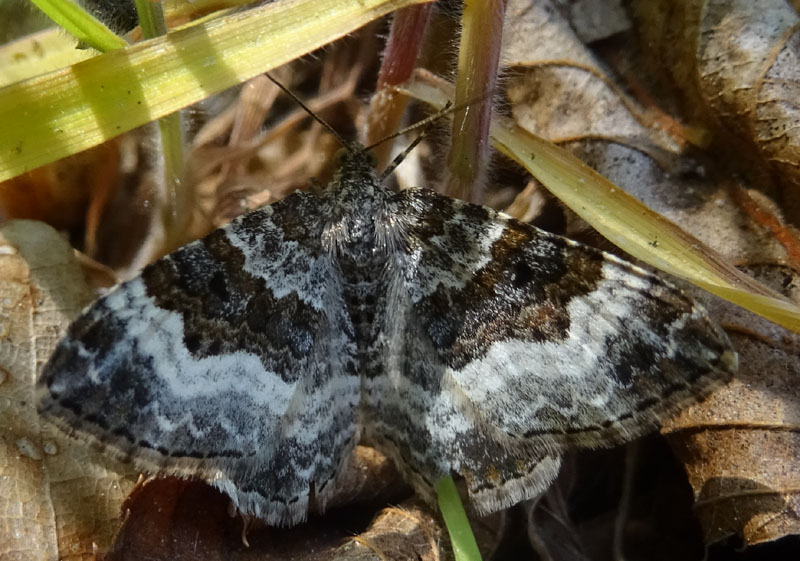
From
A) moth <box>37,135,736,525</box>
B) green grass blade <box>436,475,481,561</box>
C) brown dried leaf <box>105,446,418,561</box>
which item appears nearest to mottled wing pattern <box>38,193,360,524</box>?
moth <box>37,135,736,525</box>

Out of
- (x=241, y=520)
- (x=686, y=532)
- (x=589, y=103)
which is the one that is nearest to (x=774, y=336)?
(x=686, y=532)

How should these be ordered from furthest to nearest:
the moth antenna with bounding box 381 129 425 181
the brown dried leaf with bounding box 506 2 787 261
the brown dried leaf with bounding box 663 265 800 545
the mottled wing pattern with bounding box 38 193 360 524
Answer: the brown dried leaf with bounding box 506 2 787 261 → the moth antenna with bounding box 381 129 425 181 → the brown dried leaf with bounding box 663 265 800 545 → the mottled wing pattern with bounding box 38 193 360 524

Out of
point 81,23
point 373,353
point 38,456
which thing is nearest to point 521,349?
point 373,353

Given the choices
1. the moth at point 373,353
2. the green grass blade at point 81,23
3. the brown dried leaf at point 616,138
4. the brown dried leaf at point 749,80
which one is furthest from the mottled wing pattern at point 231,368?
the brown dried leaf at point 749,80

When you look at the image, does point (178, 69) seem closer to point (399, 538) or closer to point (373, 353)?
point (373, 353)

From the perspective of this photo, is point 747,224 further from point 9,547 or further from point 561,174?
point 9,547

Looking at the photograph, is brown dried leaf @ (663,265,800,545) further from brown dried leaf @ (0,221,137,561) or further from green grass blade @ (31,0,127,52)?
green grass blade @ (31,0,127,52)

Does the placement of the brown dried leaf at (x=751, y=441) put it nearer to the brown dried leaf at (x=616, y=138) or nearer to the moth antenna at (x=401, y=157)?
the brown dried leaf at (x=616, y=138)

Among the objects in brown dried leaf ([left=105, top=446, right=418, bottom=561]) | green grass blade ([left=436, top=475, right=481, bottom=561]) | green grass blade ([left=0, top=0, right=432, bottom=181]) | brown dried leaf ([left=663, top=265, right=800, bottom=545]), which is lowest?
brown dried leaf ([left=105, top=446, right=418, bottom=561])

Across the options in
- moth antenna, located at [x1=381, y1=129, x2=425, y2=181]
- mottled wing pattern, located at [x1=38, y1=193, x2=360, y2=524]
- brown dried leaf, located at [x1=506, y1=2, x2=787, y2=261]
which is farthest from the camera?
brown dried leaf, located at [x1=506, y1=2, x2=787, y2=261]
